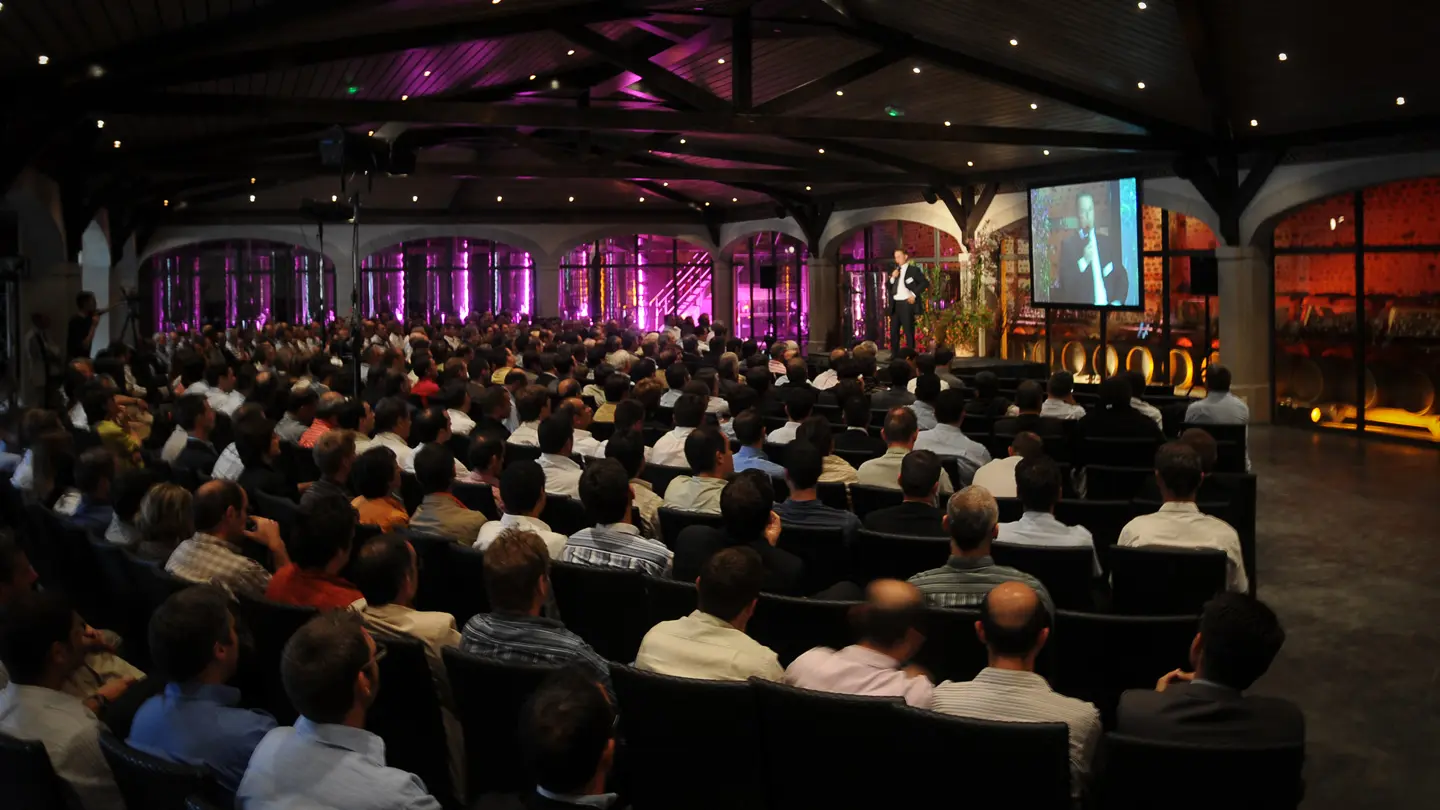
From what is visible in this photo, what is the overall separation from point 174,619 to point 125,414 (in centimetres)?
634

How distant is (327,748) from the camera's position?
259 cm

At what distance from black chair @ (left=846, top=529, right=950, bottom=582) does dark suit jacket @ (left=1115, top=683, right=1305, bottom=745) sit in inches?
68.2

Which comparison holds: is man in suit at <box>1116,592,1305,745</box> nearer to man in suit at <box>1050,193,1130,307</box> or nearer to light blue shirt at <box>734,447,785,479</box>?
light blue shirt at <box>734,447,785,479</box>

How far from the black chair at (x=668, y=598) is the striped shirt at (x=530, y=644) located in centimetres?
60

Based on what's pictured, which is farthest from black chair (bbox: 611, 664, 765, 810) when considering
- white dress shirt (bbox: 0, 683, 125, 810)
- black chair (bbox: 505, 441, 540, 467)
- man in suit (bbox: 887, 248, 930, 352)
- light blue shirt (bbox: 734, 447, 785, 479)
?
man in suit (bbox: 887, 248, 930, 352)

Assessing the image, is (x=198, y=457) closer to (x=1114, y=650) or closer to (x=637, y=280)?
(x=1114, y=650)

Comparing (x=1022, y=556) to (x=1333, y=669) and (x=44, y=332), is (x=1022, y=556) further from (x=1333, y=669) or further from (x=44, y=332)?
(x=44, y=332)

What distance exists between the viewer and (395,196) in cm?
2647

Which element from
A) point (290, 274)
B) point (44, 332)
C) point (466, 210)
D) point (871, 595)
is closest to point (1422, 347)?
point (871, 595)

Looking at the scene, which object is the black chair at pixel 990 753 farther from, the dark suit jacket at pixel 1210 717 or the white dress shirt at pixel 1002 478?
the white dress shirt at pixel 1002 478

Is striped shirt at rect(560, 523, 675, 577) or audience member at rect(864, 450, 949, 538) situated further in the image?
audience member at rect(864, 450, 949, 538)

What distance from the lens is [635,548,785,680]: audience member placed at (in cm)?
338

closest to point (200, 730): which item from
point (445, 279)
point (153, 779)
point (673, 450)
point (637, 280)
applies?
point (153, 779)

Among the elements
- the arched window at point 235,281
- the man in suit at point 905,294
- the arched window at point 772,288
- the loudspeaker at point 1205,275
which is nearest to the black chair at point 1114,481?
the loudspeaker at point 1205,275
